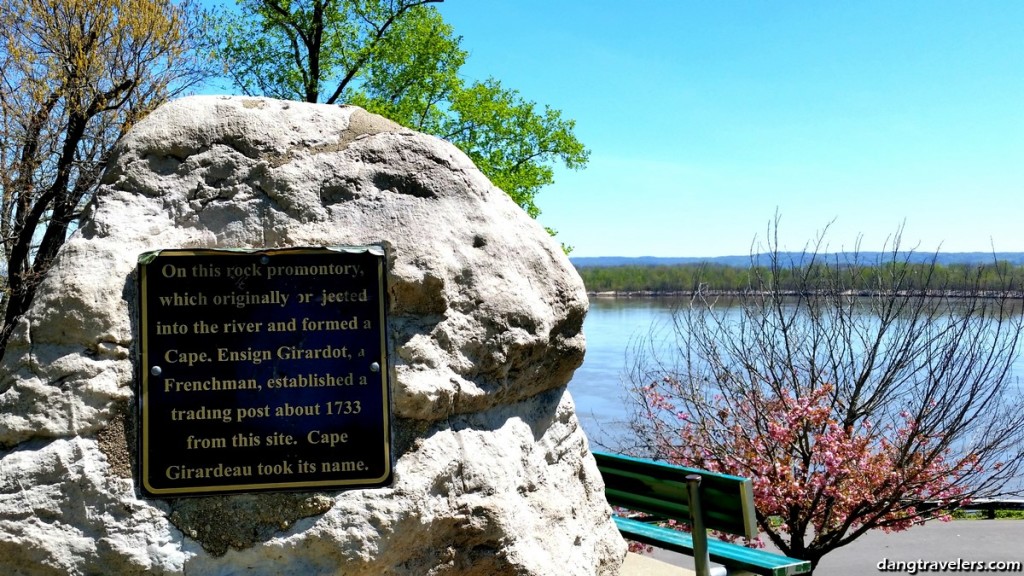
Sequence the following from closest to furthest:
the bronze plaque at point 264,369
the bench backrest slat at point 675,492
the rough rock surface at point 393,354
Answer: the rough rock surface at point 393,354 → the bronze plaque at point 264,369 → the bench backrest slat at point 675,492

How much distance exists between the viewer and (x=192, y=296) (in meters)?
3.10

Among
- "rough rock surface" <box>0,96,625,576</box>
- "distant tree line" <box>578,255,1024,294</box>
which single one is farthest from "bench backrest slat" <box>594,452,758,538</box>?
"distant tree line" <box>578,255,1024,294</box>

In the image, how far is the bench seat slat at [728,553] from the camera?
14.8ft

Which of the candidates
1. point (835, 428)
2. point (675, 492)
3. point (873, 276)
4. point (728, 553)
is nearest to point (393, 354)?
point (675, 492)

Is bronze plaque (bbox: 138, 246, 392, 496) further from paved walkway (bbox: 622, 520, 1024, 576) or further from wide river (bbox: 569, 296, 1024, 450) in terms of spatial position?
paved walkway (bbox: 622, 520, 1024, 576)

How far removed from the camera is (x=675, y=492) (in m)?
4.67

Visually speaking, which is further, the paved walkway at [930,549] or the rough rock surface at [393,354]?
the paved walkway at [930,549]

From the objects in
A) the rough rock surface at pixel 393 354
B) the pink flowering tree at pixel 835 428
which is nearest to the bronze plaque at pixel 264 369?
the rough rock surface at pixel 393 354

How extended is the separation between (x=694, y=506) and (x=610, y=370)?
2337 centimetres

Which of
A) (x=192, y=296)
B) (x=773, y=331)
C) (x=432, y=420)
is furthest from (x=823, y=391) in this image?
(x=192, y=296)

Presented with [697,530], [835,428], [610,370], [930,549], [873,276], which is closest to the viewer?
[697,530]

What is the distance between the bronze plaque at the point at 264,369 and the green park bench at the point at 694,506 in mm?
1938

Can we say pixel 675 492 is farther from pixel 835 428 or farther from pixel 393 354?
pixel 835 428

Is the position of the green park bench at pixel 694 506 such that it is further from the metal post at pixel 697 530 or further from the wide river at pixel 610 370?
the wide river at pixel 610 370
